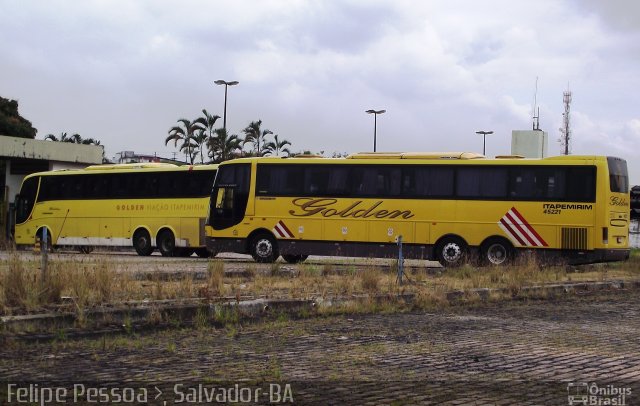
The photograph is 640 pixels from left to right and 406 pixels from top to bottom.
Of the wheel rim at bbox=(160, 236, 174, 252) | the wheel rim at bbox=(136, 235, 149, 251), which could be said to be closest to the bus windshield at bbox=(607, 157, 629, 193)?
the wheel rim at bbox=(160, 236, 174, 252)

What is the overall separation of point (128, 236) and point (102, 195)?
2.36m

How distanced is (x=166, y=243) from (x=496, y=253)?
43.0 feet

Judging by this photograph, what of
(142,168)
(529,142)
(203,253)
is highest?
(529,142)

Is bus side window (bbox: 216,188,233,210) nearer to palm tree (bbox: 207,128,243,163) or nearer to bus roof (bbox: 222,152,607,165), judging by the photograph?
bus roof (bbox: 222,152,607,165)

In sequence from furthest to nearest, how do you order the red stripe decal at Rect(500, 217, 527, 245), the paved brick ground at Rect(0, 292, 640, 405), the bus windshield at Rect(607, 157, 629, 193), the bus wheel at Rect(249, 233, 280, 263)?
the bus wheel at Rect(249, 233, 280, 263)
the red stripe decal at Rect(500, 217, 527, 245)
the bus windshield at Rect(607, 157, 629, 193)
the paved brick ground at Rect(0, 292, 640, 405)

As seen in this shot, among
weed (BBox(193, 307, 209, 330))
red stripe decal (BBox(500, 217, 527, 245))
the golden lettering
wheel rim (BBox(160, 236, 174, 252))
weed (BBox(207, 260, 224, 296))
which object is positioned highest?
the golden lettering

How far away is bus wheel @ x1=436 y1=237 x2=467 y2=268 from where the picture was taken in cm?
2234

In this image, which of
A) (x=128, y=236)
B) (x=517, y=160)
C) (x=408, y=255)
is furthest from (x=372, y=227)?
(x=128, y=236)

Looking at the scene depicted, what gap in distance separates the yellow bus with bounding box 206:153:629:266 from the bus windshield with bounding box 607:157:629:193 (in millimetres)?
31

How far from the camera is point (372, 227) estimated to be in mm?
23516

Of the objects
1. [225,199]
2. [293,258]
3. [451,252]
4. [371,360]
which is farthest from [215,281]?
[293,258]

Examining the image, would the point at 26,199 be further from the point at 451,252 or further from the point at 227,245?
the point at 451,252

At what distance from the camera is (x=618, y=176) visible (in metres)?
21.6

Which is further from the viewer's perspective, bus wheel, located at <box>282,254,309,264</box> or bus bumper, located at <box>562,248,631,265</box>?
bus wheel, located at <box>282,254,309,264</box>
